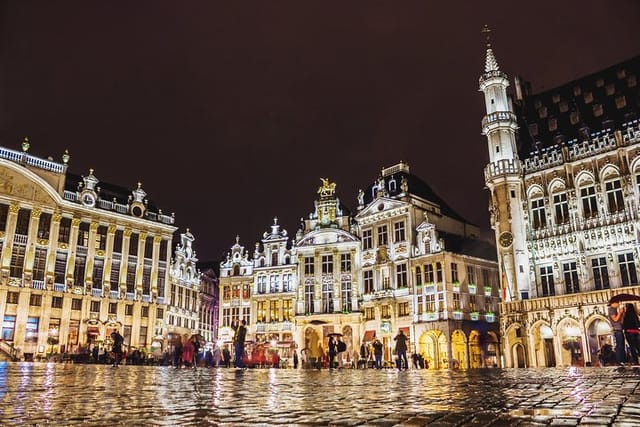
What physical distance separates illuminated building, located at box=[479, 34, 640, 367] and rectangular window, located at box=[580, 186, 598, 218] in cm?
6

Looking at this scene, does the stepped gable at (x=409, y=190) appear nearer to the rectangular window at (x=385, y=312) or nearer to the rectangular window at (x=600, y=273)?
the rectangular window at (x=385, y=312)

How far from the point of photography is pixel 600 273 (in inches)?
1364

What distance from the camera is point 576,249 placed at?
1407 inches

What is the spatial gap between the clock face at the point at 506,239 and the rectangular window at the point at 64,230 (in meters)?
38.7

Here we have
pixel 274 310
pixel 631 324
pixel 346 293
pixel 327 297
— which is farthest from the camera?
pixel 274 310

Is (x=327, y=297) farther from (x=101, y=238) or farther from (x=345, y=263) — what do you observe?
(x=101, y=238)

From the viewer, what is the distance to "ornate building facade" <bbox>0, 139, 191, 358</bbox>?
1825 inches

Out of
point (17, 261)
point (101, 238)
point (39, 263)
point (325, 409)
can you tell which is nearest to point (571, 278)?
point (325, 409)

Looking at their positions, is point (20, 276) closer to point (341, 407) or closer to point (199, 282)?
point (199, 282)

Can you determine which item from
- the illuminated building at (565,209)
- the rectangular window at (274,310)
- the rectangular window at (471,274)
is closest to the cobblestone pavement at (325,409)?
the illuminated building at (565,209)

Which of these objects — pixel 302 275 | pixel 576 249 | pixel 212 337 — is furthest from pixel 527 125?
pixel 212 337

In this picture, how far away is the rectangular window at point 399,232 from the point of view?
4925cm

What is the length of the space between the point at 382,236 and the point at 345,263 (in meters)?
4.98

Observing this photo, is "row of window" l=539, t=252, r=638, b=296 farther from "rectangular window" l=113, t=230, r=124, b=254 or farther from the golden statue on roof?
"rectangular window" l=113, t=230, r=124, b=254
